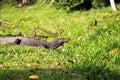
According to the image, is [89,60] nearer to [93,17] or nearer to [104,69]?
[104,69]

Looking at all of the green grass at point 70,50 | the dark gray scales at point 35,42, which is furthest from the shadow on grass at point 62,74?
the dark gray scales at point 35,42

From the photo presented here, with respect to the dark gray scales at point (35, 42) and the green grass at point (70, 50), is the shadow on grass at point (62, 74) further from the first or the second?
the dark gray scales at point (35, 42)

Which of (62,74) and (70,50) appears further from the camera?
(70,50)

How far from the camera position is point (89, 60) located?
967 centimetres

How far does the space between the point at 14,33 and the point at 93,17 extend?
349cm

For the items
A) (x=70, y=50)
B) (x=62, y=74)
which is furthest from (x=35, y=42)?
(x=62, y=74)

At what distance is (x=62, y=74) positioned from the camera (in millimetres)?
8078

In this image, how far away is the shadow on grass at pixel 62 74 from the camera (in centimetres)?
773

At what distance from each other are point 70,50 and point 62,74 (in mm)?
2798

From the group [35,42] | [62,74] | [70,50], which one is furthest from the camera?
[35,42]

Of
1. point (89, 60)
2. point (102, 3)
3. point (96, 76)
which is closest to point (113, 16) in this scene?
point (102, 3)

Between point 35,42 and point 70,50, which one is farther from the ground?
point 35,42

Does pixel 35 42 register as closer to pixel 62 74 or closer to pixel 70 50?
pixel 70 50

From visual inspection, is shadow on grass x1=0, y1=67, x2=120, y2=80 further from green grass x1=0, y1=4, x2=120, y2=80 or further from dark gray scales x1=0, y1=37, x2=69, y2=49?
dark gray scales x1=0, y1=37, x2=69, y2=49
